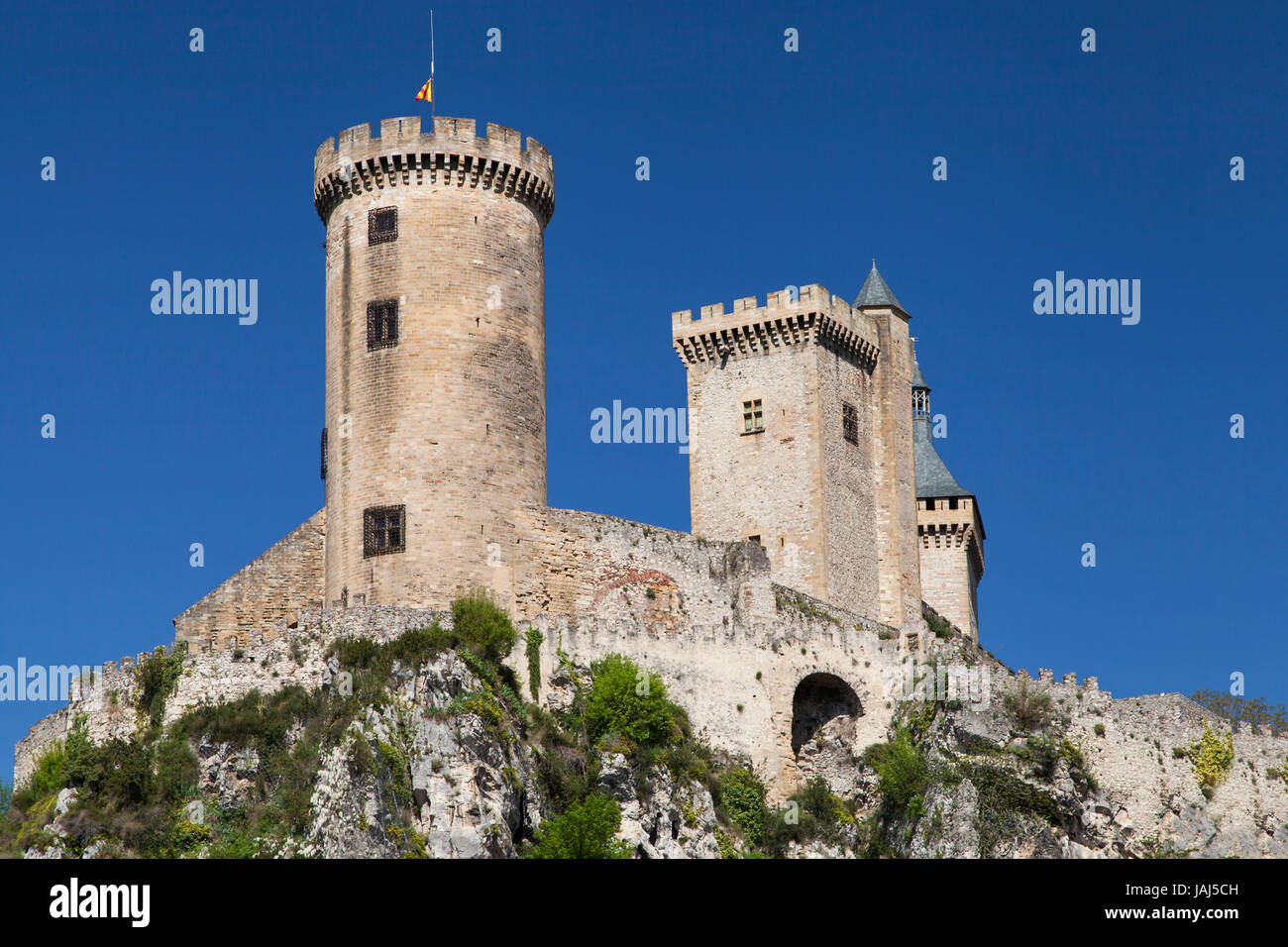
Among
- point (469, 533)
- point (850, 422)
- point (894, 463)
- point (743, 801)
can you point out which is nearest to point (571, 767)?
point (743, 801)

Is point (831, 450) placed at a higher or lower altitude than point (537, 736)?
higher

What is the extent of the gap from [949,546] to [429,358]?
1109 inches

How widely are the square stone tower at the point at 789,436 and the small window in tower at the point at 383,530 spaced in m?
14.4

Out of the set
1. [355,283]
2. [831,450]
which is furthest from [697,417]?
[355,283]

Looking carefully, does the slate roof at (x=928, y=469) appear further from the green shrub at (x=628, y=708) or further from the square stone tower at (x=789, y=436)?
the green shrub at (x=628, y=708)

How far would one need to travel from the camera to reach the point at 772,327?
220ft

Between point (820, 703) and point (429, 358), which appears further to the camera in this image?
point (820, 703)

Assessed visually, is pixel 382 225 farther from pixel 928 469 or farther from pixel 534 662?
pixel 928 469

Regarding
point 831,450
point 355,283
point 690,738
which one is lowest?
point 690,738

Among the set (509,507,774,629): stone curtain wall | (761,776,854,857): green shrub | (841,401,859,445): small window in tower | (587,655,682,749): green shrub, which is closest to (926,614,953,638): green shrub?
(841,401,859,445): small window in tower

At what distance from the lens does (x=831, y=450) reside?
215 feet

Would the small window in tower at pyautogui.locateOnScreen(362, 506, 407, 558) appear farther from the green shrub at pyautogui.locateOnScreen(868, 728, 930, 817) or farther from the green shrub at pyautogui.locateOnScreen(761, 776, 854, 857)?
the green shrub at pyautogui.locateOnScreen(868, 728, 930, 817)
